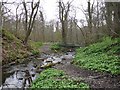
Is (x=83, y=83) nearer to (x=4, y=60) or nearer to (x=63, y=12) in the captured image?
(x=4, y=60)

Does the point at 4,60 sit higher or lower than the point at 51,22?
lower

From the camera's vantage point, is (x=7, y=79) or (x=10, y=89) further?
(x=7, y=79)

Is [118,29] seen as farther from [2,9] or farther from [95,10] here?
[95,10]

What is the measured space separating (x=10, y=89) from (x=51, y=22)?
2146 inches

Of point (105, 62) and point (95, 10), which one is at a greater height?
point (95, 10)

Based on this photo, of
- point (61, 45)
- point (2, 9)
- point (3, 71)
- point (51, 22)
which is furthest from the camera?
point (51, 22)

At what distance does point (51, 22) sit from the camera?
6300 cm

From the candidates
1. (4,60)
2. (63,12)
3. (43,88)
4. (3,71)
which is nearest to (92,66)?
(43,88)

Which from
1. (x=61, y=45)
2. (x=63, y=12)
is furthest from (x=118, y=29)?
(x=63, y=12)

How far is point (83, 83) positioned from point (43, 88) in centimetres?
157

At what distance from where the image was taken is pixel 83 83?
27.2 feet

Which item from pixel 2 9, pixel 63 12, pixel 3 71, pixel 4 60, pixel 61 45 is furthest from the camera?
pixel 63 12

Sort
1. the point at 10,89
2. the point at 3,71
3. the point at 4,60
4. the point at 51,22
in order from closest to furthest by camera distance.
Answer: the point at 10,89 → the point at 3,71 → the point at 4,60 → the point at 51,22

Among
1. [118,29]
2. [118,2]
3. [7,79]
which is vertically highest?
[118,2]
